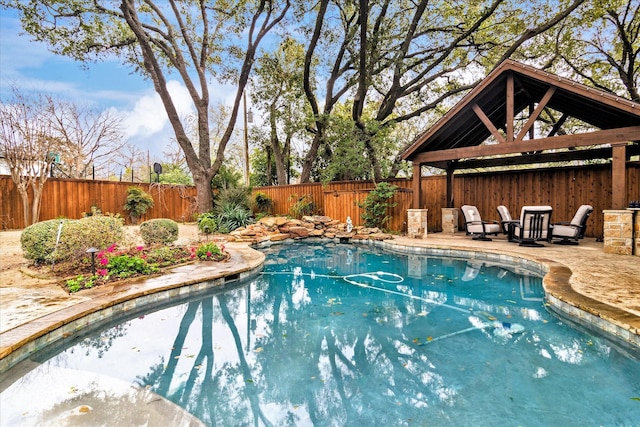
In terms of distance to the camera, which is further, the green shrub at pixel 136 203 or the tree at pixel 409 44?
the green shrub at pixel 136 203

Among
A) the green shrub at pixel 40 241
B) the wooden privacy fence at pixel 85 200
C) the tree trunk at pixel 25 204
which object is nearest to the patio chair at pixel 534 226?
the green shrub at pixel 40 241

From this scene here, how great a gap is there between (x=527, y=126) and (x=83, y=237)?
8643 millimetres

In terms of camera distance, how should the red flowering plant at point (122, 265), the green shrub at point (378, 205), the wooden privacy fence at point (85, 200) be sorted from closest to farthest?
1. the red flowering plant at point (122, 265)
2. the wooden privacy fence at point (85, 200)
3. the green shrub at point (378, 205)

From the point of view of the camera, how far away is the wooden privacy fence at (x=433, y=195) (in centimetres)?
822

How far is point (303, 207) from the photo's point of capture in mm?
12219

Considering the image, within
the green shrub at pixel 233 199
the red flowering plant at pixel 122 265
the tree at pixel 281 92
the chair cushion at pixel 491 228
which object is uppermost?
the tree at pixel 281 92

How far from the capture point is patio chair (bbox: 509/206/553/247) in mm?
6949

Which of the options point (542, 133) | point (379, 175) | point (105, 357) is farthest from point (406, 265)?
point (542, 133)

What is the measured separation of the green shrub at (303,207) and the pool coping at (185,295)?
6.15 metres

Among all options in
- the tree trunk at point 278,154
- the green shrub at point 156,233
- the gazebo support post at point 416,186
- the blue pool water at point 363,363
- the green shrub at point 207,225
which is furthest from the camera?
the tree trunk at point 278,154

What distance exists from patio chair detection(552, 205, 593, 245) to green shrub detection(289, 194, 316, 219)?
25.2 feet

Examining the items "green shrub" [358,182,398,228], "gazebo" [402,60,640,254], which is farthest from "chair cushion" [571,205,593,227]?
"green shrub" [358,182,398,228]

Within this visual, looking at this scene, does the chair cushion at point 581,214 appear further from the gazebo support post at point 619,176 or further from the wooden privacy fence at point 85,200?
the wooden privacy fence at point 85,200

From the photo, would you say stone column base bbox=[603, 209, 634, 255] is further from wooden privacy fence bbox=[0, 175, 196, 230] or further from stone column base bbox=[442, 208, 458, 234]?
wooden privacy fence bbox=[0, 175, 196, 230]
